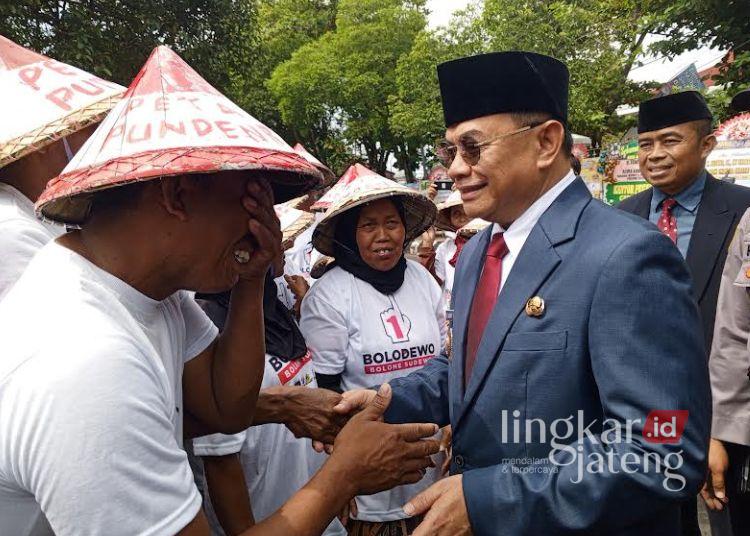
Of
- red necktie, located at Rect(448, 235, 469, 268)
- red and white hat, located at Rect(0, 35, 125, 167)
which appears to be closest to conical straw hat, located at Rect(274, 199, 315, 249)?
red necktie, located at Rect(448, 235, 469, 268)

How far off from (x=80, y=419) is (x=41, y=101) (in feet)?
4.48

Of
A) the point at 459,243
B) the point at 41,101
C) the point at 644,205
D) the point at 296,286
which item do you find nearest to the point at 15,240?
the point at 41,101

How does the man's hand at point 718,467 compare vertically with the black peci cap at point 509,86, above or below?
below

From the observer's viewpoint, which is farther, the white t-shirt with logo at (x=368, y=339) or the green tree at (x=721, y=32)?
the green tree at (x=721, y=32)

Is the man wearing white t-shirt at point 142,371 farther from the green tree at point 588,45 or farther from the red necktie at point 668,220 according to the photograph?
the green tree at point 588,45

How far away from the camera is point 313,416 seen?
232 cm

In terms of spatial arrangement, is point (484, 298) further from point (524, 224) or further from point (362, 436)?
point (362, 436)

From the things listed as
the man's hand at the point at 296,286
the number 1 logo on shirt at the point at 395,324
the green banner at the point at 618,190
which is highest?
the number 1 logo on shirt at the point at 395,324

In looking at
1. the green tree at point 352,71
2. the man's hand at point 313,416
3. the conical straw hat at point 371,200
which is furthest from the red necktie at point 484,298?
the green tree at point 352,71

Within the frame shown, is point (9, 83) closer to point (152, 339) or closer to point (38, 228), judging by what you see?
point (38, 228)

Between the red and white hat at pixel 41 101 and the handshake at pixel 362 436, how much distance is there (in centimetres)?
126

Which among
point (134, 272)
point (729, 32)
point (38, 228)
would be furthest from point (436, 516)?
point (729, 32)

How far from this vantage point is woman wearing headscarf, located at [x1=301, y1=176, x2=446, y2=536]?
3170mm

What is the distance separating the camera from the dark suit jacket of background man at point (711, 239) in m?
3.30
